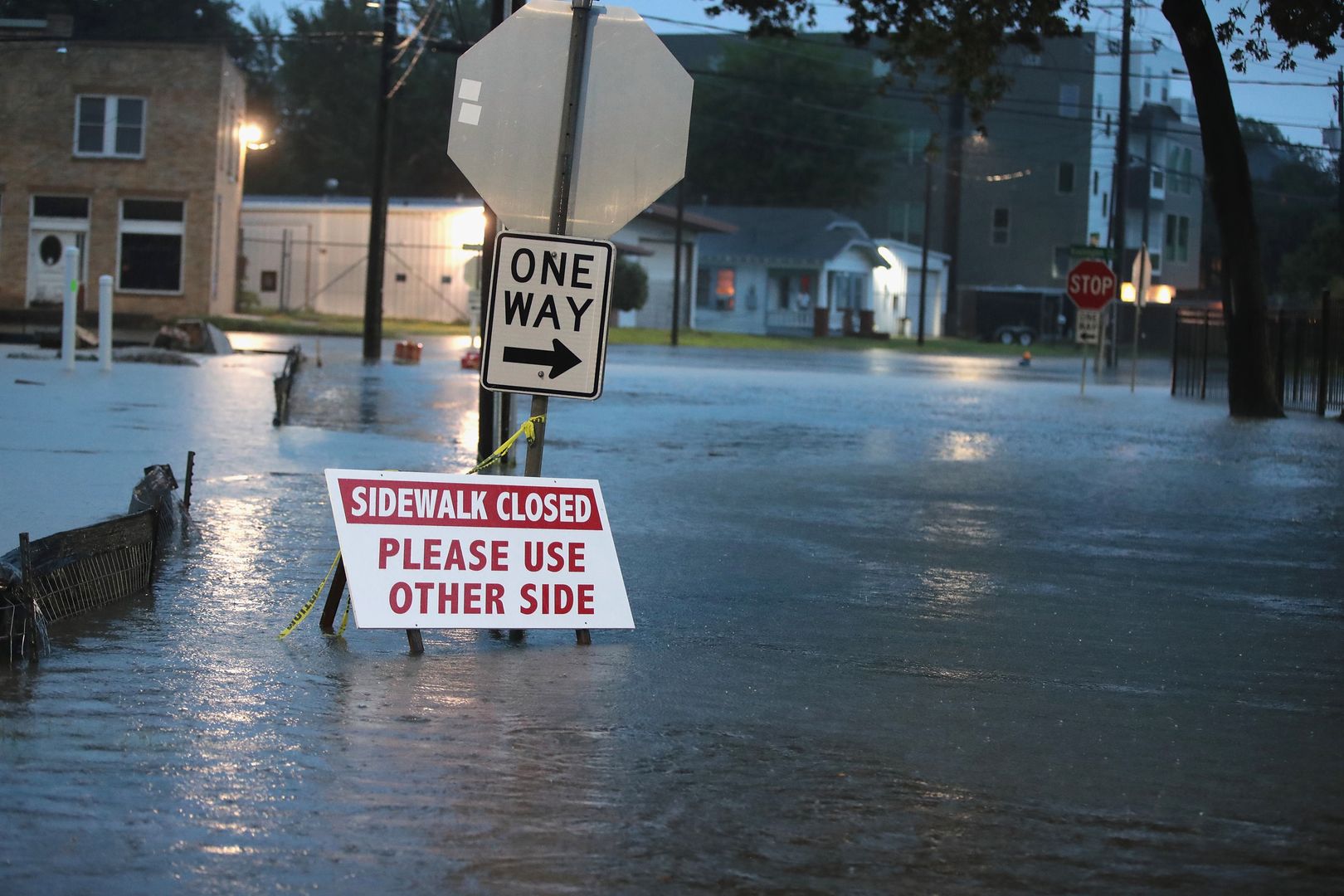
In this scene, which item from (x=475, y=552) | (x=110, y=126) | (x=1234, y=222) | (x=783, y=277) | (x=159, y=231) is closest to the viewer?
(x=475, y=552)

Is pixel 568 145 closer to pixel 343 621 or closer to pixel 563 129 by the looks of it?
pixel 563 129

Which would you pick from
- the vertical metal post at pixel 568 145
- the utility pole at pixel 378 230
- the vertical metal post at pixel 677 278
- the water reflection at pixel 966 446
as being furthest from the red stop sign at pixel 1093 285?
the vertical metal post at pixel 568 145

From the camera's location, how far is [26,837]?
15.2ft

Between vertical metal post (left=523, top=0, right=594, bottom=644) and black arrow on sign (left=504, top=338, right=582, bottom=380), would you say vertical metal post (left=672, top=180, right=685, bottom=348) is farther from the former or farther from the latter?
black arrow on sign (left=504, top=338, right=582, bottom=380)

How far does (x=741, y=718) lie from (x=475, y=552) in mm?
1644

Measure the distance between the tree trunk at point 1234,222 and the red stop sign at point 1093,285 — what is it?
4572 mm

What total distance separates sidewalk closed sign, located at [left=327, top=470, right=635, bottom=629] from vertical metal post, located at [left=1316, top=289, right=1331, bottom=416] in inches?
845

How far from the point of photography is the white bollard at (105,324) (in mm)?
24391

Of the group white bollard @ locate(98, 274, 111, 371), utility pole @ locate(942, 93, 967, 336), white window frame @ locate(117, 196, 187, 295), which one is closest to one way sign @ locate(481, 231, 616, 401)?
white bollard @ locate(98, 274, 111, 371)

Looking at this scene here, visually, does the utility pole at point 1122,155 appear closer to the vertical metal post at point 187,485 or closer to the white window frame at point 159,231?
the white window frame at point 159,231

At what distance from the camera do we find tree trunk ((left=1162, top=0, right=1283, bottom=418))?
84.9ft

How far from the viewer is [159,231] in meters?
49.7

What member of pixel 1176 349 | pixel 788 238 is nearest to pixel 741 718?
pixel 1176 349

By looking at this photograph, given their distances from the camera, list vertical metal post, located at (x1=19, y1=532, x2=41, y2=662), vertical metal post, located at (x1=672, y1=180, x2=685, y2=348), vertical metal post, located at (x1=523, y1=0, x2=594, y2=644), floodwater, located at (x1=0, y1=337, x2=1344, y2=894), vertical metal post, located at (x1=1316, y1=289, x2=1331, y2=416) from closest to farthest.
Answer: floodwater, located at (x1=0, y1=337, x2=1344, y2=894), vertical metal post, located at (x1=19, y1=532, x2=41, y2=662), vertical metal post, located at (x1=523, y1=0, x2=594, y2=644), vertical metal post, located at (x1=1316, y1=289, x2=1331, y2=416), vertical metal post, located at (x1=672, y1=180, x2=685, y2=348)
